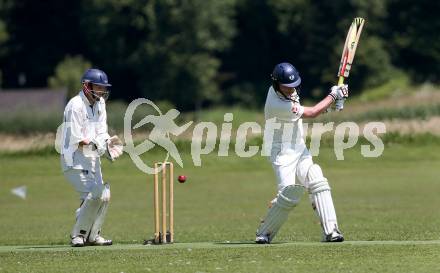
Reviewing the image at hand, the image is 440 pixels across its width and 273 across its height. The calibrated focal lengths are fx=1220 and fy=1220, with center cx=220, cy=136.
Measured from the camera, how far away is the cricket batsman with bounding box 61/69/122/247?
1380 cm

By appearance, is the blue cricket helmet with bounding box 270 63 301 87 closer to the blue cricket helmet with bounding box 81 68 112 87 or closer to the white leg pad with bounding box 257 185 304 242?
the white leg pad with bounding box 257 185 304 242

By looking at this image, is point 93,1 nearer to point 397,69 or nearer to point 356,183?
point 397,69

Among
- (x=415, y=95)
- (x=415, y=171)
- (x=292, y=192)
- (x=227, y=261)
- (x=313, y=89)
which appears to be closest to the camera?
(x=227, y=261)

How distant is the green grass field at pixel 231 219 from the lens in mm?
11805

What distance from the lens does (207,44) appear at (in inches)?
2830

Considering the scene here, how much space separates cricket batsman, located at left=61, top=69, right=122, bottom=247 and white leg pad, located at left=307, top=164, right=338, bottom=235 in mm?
2290

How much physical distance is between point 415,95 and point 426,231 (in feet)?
129

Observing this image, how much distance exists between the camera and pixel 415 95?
178ft

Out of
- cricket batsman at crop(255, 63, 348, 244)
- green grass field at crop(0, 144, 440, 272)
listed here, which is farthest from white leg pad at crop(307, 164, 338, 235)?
green grass field at crop(0, 144, 440, 272)

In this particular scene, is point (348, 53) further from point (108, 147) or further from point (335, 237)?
point (108, 147)

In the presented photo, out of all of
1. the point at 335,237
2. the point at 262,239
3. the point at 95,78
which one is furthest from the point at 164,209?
the point at 335,237

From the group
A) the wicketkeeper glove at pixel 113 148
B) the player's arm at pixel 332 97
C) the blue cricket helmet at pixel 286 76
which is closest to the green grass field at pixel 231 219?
the wicketkeeper glove at pixel 113 148

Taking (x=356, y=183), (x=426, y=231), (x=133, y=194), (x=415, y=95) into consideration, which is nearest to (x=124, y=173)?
(x=133, y=194)

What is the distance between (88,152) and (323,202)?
2.78 meters
